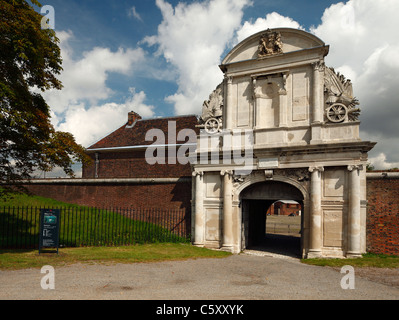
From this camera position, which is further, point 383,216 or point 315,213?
point 315,213

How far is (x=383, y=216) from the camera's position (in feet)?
37.4

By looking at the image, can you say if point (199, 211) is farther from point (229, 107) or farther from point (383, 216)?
point (383, 216)

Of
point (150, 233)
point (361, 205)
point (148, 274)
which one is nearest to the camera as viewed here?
point (148, 274)

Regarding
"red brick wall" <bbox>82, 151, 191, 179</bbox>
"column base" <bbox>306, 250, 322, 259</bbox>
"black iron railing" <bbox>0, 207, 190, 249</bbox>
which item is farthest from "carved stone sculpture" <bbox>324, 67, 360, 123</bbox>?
"red brick wall" <bbox>82, 151, 191, 179</bbox>

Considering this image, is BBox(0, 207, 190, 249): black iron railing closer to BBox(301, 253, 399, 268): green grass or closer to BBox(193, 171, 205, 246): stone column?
BBox(193, 171, 205, 246): stone column

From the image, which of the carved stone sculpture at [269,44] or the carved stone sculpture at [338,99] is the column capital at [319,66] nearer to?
the carved stone sculpture at [338,99]

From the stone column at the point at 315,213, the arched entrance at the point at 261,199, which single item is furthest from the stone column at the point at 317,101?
the arched entrance at the point at 261,199

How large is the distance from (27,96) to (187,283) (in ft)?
24.9

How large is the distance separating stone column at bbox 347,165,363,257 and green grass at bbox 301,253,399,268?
0.42 metres

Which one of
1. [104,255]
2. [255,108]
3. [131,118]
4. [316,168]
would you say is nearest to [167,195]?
[104,255]

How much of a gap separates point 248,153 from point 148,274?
7.00 metres

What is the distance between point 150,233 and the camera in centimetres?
1432
